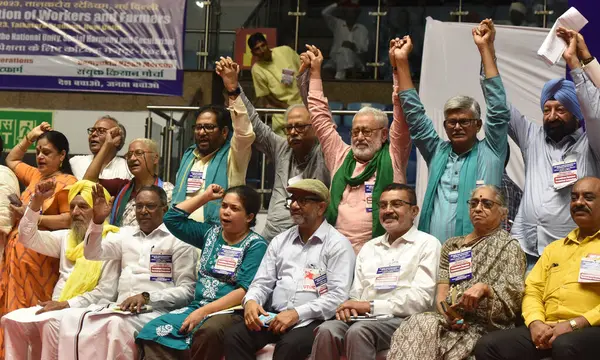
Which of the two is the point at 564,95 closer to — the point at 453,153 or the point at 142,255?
the point at 453,153

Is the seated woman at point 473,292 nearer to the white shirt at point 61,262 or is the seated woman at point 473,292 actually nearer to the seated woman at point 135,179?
the white shirt at point 61,262

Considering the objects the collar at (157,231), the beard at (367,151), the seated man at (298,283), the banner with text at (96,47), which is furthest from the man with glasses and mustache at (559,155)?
the banner with text at (96,47)

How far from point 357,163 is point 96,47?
363cm

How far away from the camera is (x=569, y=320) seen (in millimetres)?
4336

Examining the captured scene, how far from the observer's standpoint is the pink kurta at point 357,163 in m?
5.33

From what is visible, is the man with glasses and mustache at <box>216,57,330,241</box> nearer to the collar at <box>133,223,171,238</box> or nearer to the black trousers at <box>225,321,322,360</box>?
the collar at <box>133,223,171,238</box>

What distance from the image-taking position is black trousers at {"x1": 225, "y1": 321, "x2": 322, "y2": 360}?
4.75 m

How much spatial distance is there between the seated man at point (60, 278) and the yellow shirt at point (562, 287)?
7.92 ft

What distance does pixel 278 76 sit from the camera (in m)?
8.34

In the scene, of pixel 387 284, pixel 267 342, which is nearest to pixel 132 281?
pixel 267 342

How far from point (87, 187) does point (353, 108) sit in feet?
10.7

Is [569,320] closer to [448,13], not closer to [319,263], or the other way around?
[319,263]

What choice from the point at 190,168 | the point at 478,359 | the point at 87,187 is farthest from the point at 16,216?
the point at 478,359

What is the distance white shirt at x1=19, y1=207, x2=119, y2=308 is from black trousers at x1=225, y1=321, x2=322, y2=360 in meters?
1.08
